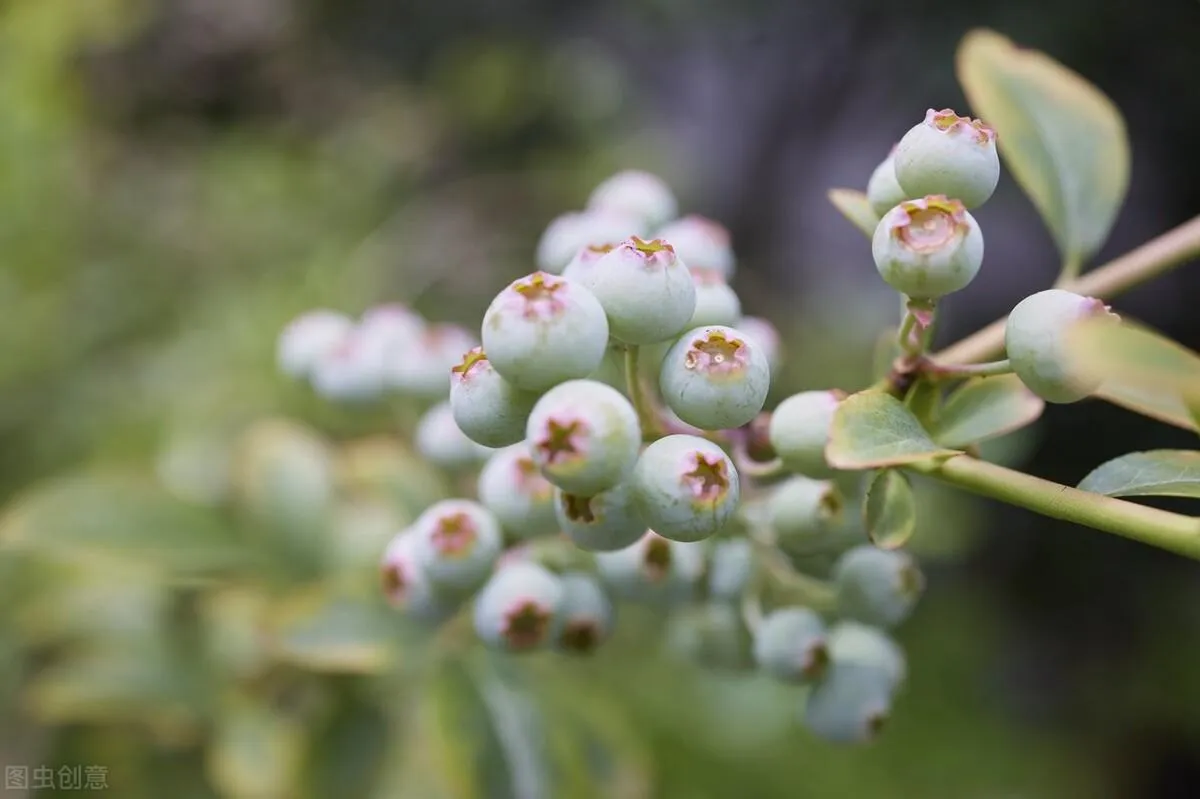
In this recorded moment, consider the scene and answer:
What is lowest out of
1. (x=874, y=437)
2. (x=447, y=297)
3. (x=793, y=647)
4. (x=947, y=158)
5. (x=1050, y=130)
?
(x=793, y=647)

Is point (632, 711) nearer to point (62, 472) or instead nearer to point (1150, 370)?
point (62, 472)

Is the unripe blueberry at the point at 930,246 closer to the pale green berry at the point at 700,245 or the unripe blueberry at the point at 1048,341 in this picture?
Result: the unripe blueberry at the point at 1048,341

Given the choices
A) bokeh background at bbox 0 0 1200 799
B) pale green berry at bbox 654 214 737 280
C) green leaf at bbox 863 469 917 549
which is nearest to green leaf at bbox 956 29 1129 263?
pale green berry at bbox 654 214 737 280

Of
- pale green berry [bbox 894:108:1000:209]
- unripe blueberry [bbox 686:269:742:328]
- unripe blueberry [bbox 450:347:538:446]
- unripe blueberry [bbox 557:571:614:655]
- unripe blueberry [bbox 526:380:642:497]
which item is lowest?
unripe blueberry [bbox 557:571:614:655]

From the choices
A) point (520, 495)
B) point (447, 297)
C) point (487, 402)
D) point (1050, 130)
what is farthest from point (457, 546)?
point (447, 297)

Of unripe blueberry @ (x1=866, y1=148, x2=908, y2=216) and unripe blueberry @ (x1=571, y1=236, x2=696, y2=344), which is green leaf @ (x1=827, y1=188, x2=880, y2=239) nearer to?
unripe blueberry @ (x1=866, y1=148, x2=908, y2=216)

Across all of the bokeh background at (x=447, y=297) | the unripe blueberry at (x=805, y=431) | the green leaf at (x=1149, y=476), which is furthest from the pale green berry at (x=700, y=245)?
the bokeh background at (x=447, y=297)

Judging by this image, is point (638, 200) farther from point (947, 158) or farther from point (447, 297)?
point (447, 297)
